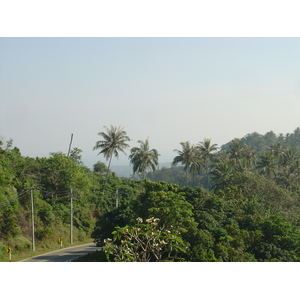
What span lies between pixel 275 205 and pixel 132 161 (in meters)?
12.4

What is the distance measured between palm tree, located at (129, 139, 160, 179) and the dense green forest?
83 millimetres

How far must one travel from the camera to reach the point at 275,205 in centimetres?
2730

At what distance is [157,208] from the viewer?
15.2m

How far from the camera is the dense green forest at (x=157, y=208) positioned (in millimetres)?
14617

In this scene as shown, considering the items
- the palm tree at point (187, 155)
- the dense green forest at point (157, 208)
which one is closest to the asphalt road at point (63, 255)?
the dense green forest at point (157, 208)

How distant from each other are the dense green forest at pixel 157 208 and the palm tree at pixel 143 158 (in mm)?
83

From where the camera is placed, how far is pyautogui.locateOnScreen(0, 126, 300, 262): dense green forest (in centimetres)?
1462

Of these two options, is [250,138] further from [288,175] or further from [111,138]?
[111,138]

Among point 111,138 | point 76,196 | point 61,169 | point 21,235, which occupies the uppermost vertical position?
point 111,138

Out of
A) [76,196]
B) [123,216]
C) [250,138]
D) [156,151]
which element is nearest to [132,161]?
[156,151]

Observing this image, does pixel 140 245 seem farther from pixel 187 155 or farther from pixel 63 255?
pixel 187 155

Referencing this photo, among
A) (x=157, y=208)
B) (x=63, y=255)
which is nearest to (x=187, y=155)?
(x=63, y=255)

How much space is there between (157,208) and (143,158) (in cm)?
1902

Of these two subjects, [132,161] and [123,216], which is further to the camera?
[132,161]
